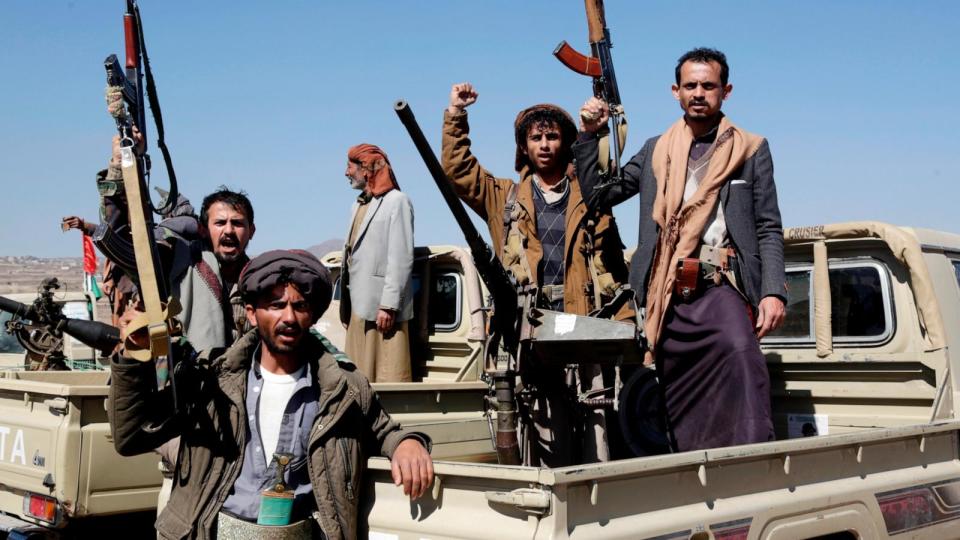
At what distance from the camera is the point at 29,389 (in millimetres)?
4262

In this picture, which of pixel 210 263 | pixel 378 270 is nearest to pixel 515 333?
pixel 210 263

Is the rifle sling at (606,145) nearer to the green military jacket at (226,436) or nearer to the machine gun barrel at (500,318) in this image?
the machine gun barrel at (500,318)

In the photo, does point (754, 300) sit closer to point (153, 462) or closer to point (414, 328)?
point (153, 462)

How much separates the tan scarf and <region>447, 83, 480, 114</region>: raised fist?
0.95 meters

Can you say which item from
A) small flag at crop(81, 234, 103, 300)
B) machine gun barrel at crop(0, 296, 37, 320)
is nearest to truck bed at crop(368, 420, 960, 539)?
machine gun barrel at crop(0, 296, 37, 320)

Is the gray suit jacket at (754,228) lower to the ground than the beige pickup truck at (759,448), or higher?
higher

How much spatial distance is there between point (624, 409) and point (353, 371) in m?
2.20

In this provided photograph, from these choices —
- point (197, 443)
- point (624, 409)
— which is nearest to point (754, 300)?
point (624, 409)

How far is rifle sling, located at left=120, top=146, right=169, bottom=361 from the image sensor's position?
2740mm

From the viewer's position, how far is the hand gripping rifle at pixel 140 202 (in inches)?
109

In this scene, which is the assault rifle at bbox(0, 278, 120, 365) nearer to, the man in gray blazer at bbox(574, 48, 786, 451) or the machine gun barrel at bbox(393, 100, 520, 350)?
the machine gun barrel at bbox(393, 100, 520, 350)

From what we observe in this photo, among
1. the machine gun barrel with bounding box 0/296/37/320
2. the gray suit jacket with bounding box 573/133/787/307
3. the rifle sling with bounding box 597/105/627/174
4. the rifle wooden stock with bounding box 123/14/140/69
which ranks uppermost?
the rifle wooden stock with bounding box 123/14/140/69

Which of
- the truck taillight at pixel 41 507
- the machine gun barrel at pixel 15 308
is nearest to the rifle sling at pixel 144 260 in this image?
the truck taillight at pixel 41 507

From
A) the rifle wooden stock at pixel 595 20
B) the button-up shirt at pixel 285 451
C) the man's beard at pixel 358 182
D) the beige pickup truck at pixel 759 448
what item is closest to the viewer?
the beige pickup truck at pixel 759 448
